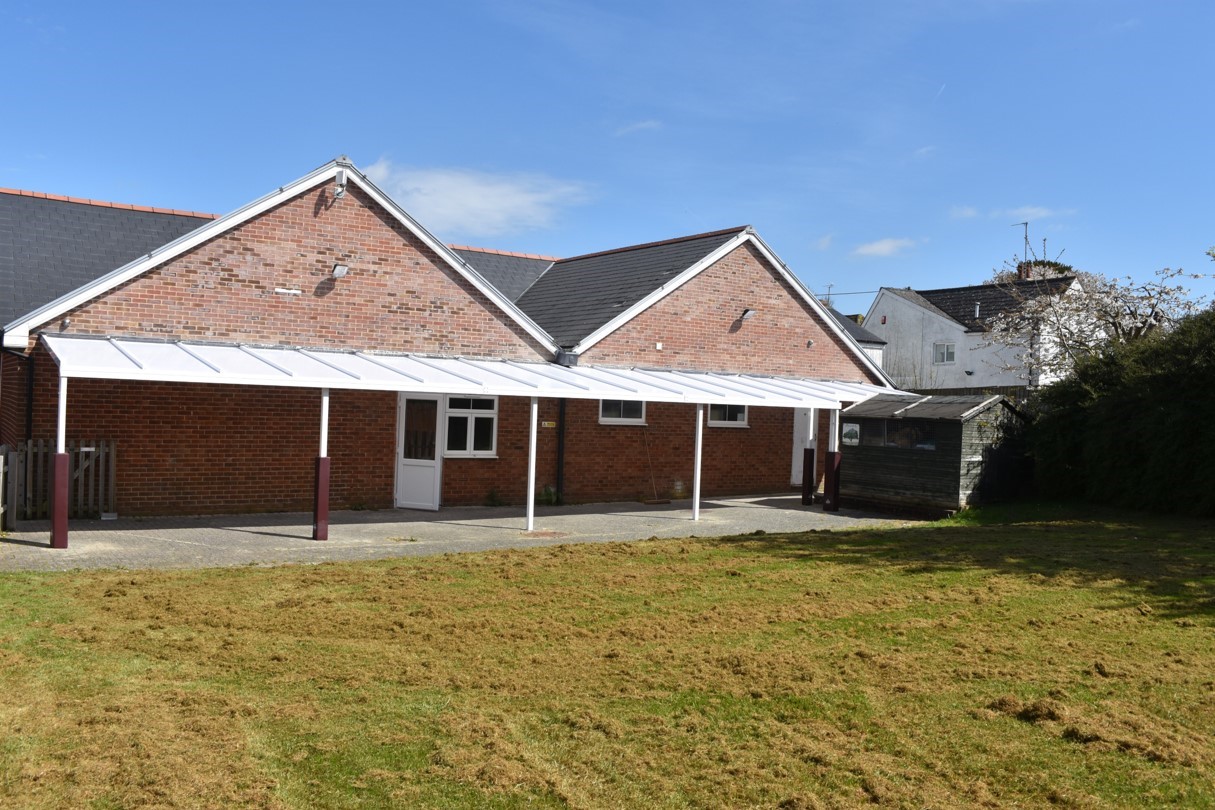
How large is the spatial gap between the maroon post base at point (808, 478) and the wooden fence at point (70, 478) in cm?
1217

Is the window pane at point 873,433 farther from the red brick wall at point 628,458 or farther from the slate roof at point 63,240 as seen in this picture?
the slate roof at point 63,240

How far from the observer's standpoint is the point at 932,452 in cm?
1814

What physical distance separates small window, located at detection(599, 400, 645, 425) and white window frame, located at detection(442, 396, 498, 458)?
7.43 ft

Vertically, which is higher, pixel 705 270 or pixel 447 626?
pixel 705 270

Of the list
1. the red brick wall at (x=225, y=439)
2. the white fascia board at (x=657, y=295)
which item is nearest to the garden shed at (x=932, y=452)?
the white fascia board at (x=657, y=295)

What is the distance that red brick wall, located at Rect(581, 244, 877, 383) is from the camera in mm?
20094

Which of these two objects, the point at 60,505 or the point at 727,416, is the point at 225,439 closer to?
the point at 60,505

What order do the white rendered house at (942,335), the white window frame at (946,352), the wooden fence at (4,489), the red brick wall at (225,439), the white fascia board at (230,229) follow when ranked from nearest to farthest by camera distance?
the wooden fence at (4,489) < the white fascia board at (230,229) < the red brick wall at (225,439) < the white rendered house at (942,335) < the white window frame at (946,352)

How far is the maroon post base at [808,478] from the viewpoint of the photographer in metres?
20.0

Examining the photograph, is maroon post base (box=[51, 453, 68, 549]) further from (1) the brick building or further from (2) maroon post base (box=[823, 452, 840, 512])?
(2) maroon post base (box=[823, 452, 840, 512])

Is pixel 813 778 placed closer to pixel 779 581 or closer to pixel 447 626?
pixel 447 626

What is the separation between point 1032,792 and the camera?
5.23m

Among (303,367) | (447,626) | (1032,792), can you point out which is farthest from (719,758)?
(303,367)

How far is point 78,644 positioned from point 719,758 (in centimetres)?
496
